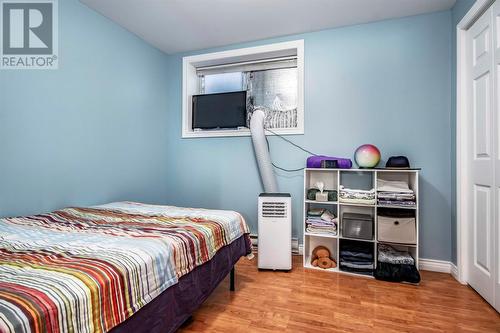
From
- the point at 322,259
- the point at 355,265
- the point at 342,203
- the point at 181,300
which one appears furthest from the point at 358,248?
the point at 181,300

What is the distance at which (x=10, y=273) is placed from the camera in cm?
82

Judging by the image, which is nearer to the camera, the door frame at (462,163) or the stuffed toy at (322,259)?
the door frame at (462,163)

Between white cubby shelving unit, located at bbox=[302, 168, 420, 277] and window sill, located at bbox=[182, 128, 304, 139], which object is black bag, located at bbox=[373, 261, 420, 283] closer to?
white cubby shelving unit, located at bbox=[302, 168, 420, 277]

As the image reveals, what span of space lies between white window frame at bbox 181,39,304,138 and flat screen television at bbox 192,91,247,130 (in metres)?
0.09

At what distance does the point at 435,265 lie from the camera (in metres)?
2.35

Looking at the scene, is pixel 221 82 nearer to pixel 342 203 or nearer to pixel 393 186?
pixel 342 203

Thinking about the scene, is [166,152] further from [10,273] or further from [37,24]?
[10,273]

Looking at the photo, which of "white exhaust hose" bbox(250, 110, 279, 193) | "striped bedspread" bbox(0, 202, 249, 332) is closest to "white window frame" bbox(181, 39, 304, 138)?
"white exhaust hose" bbox(250, 110, 279, 193)

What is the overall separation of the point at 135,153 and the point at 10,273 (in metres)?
2.14

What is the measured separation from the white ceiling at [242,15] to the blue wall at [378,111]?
143mm

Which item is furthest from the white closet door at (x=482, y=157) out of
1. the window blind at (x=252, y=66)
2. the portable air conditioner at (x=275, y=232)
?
the window blind at (x=252, y=66)

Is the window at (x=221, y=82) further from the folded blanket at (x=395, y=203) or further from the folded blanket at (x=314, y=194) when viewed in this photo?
the folded blanket at (x=395, y=203)

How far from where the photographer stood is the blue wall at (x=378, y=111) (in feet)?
7.73

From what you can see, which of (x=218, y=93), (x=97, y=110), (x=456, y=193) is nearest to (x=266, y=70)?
(x=218, y=93)
